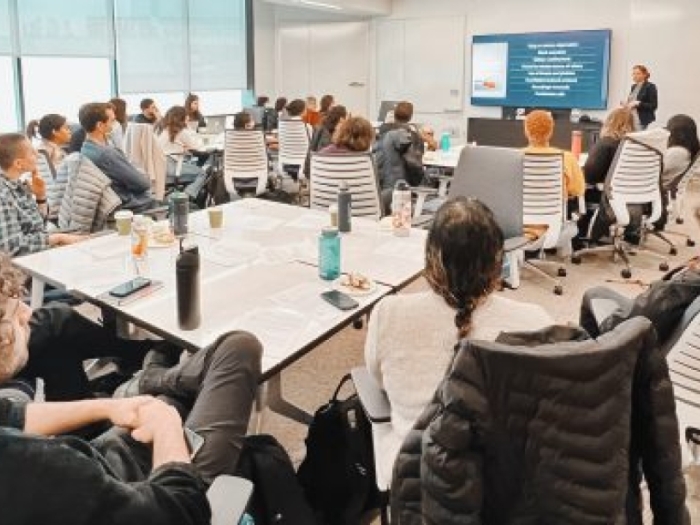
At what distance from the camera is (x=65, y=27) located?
7805 mm

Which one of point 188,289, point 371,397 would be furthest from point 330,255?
point 371,397

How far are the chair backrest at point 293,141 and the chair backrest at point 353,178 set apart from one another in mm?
2725

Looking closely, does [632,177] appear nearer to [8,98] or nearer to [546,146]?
[546,146]

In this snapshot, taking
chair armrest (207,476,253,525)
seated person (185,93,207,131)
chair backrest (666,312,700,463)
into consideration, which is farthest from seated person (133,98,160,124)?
chair armrest (207,476,253,525)

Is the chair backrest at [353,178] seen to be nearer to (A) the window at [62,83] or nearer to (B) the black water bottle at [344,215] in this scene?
(B) the black water bottle at [344,215]

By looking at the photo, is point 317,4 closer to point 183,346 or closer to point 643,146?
point 643,146

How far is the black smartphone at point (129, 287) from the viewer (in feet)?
6.95

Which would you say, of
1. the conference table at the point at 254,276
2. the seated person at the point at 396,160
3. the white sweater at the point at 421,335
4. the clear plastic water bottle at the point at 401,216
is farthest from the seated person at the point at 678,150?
the white sweater at the point at 421,335

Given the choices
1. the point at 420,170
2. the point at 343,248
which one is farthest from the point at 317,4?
the point at 343,248

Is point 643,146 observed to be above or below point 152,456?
above

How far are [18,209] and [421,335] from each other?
2.11 metres

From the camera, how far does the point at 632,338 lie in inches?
46.6

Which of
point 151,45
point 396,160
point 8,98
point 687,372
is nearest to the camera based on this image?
point 687,372

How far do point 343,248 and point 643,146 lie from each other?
2733mm
